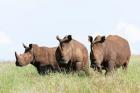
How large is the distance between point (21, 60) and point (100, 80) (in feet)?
20.9

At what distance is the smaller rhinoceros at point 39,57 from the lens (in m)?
16.5

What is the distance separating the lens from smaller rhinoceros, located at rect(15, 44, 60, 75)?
16.5m

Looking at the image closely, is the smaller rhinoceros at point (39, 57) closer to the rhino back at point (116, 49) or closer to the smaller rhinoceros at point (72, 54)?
the smaller rhinoceros at point (72, 54)

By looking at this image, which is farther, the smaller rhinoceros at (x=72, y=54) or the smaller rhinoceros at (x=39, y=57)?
the smaller rhinoceros at (x=39, y=57)

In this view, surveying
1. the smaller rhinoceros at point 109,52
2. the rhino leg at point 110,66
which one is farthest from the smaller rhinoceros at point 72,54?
the rhino leg at point 110,66

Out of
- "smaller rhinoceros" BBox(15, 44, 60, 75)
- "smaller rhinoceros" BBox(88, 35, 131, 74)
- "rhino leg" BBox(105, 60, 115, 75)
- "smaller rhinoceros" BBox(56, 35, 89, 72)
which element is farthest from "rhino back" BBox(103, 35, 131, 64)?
"smaller rhinoceros" BBox(15, 44, 60, 75)

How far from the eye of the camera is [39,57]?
54.7 feet

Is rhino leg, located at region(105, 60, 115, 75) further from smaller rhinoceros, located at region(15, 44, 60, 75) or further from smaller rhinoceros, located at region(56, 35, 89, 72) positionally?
smaller rhinoceros, located at region(15, 44, 60, 75)

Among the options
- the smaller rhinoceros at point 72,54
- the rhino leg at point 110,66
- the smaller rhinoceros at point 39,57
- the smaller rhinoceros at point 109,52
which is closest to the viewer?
the smaller rhinoceros at point 109,52

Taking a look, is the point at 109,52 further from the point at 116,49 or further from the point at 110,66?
the point at 116,49

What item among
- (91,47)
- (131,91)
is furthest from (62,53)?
(131,91)

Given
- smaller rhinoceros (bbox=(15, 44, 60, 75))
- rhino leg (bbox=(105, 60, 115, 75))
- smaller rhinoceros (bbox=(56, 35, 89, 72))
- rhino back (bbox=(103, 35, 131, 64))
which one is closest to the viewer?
smaller rhinoceros (bbox=(56, 35, 89, 72))

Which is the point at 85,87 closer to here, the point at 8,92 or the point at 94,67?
the point at 8,92

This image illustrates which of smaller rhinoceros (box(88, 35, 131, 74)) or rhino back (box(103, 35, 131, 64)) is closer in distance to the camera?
smaller rhinoceros (box(88, 35, 131, 74))
